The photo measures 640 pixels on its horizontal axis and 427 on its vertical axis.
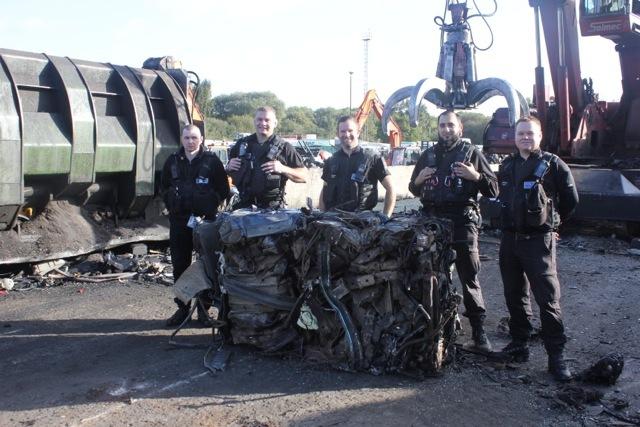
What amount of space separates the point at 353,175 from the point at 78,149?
364 centimetres

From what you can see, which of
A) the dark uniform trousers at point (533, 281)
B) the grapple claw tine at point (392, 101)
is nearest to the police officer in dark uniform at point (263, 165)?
the dark uniform trousers at point (533, 281)

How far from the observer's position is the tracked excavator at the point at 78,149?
6.81 metres

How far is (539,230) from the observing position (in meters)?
4.47

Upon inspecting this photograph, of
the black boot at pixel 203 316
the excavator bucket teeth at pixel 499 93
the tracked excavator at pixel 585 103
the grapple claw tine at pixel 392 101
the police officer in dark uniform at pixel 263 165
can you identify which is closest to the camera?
the black boot at pixel 203 316

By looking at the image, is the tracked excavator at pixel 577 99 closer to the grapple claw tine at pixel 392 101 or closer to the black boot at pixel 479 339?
the grapple claw tine at pixel 392 101

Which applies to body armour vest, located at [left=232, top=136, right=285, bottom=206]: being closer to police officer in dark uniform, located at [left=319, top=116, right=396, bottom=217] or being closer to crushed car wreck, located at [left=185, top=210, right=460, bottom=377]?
police officer in dark uniform, located at [left=319, top=116, right=396, bottom=217]

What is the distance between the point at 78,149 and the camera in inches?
285

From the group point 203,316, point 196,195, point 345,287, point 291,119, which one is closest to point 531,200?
point 345,287

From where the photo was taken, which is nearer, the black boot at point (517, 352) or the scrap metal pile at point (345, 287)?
the scrap metal pile at point (345, 287)

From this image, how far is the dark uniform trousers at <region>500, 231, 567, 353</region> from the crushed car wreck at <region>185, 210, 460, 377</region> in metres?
0.58

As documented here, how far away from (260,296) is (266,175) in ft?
4.21

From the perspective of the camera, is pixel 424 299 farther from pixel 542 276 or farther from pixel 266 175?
pixel 266 175

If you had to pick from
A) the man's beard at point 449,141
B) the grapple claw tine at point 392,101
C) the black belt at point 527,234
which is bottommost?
the black belt at point 527,234

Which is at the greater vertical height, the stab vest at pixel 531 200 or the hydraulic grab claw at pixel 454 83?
the hydraulic grab claw at pixel 454 83
